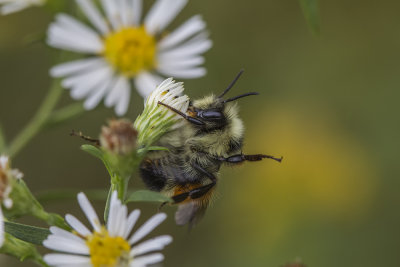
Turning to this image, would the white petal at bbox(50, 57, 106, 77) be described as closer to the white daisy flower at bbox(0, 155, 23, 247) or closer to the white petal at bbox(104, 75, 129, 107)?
the white petal at bbox(104, 75, 129, 107)

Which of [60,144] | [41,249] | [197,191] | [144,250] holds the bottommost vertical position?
[144,250]

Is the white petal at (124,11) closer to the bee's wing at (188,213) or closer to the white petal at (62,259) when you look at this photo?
the bee's wing at (188,213)

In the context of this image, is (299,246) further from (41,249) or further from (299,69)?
(41,249)

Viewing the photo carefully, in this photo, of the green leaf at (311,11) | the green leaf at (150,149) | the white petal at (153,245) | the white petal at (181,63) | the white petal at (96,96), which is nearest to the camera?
the white petal at (153,245)

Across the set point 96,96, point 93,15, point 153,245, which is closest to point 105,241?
point 153,245

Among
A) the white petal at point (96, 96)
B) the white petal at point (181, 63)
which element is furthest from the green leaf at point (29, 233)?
the white petal at point (181, 63)

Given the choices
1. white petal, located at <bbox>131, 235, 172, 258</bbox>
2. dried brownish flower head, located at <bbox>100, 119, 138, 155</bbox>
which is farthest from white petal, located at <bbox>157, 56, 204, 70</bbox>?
white petal, located at <bbox>131, 235, 172, 258</bbox>

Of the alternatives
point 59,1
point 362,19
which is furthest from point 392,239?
point 59,1
